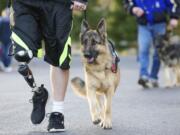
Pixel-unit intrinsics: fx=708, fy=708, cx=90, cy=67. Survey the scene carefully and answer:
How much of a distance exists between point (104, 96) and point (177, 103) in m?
2.59

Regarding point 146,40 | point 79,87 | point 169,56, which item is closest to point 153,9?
point 146,40

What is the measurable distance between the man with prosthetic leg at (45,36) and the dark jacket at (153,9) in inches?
247

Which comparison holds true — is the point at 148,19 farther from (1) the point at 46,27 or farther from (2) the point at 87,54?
(1) the point at 46,27

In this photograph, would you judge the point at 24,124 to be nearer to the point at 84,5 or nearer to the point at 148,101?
the point at 84,5

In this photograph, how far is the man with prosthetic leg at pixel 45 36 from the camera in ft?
24.7

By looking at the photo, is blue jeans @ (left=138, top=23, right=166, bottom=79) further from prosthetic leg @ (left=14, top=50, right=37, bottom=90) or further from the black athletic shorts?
prosthetic leg @ (left=14, top=50, right=37, bottom=90)

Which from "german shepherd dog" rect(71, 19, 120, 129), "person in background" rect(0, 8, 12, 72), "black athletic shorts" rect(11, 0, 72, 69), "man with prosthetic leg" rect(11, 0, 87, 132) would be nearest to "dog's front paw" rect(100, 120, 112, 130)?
"german shepherd dog" rect(71, 19, 120, 129)

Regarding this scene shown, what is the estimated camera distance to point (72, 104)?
10.8 m

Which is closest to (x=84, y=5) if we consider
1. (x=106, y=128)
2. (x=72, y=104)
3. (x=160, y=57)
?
(x=106, y=128)

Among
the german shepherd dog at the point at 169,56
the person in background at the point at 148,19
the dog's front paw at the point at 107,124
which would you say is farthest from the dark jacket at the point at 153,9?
the dog's front paw at the point at 107,124

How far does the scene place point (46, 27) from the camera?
7641mm

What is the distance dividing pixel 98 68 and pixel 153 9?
5.81 metres

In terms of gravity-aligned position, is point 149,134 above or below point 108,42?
below

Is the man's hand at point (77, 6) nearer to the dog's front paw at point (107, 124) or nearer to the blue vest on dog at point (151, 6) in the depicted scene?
the dog's front paw at point (107, 124)
